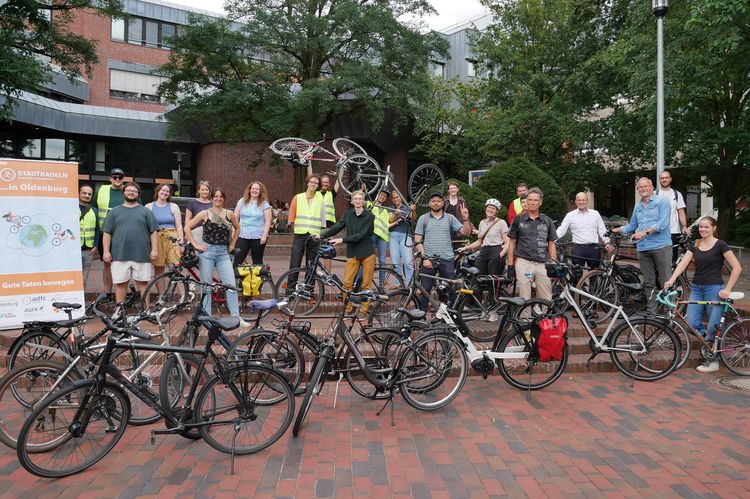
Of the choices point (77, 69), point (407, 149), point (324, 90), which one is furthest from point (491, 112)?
point (77, 69)

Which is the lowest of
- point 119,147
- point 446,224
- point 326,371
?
point 326,371

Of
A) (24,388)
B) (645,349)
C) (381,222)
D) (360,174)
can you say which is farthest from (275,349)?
(360,174)

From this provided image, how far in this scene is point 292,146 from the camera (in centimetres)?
1099

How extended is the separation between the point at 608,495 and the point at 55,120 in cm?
3309

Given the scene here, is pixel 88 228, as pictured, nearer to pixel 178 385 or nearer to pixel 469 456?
pixel 178 385

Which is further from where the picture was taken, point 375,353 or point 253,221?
point 253,221

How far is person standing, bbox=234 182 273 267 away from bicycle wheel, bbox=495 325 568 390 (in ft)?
12.6

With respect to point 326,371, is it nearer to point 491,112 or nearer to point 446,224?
point 446,224

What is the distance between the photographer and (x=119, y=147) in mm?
33688

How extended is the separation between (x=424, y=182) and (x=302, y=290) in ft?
16.3

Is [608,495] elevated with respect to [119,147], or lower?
lower

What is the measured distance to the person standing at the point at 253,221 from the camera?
791 centimetres

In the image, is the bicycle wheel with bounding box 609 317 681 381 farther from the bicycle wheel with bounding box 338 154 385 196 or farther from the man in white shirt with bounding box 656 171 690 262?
the bicycle wheel with bounding box 338 154 385 196

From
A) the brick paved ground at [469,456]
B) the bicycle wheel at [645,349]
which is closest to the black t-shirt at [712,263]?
the bicycle wheel at [645,349]
